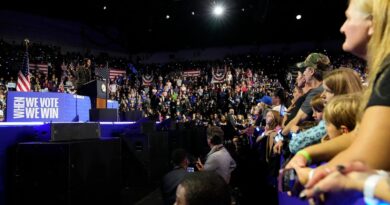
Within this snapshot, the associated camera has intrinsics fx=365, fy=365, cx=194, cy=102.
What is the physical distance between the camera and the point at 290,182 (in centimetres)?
127

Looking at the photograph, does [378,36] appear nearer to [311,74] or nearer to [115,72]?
[311,74]

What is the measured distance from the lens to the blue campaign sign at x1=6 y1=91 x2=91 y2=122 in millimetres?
4895

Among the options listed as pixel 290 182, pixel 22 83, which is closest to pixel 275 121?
pixel 290 182

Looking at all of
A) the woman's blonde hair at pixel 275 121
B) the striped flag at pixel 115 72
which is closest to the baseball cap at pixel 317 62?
the woman's blonde hair at pixel 275 121

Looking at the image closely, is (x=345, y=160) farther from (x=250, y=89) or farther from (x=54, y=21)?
(x=54, y=21)

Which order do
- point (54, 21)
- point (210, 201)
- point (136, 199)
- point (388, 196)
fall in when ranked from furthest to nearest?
point (54, 21)
point (136, 199)
point (210, 201)
point (388, 196)

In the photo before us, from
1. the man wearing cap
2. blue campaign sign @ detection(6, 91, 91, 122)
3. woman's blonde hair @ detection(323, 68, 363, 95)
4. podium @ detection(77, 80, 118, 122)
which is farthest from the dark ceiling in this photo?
woman's blonde hair @ detection(323, 68, 363, 95)

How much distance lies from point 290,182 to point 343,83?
1252mm

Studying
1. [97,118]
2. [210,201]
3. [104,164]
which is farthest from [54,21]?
[210,201]

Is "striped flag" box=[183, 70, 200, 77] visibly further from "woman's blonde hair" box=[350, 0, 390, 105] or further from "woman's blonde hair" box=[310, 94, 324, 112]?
"woman's blonde hair" box=[350, 0, 390, 105]

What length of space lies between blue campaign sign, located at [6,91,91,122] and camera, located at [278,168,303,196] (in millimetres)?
4425

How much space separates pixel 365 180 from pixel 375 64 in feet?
1.53

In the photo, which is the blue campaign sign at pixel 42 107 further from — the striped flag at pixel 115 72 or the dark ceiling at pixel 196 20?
the striped flag at pixel 115 72

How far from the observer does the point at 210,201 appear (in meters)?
1.84
